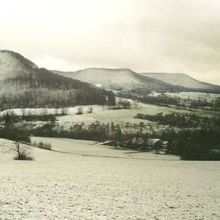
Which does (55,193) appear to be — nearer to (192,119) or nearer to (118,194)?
(118,194)

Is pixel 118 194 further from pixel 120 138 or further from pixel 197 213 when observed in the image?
pixel 120 138

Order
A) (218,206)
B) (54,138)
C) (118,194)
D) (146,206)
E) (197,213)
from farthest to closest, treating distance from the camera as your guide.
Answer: (54,138) < (118,194) < (218,206) < (146,206) < (197,213)

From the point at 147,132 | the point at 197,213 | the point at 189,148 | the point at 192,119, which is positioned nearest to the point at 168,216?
the point at 197,213

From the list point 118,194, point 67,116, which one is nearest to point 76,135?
point 67,116

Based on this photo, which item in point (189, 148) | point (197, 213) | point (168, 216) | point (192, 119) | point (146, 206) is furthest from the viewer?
point (192, 119)

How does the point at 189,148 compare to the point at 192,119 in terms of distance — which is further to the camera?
the point at 192,119

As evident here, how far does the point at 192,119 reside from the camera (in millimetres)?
145125

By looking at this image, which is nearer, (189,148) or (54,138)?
(189,148)

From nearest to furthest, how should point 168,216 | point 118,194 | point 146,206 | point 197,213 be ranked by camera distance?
point 168,216, point 197,213, point 146,206, point 118,194

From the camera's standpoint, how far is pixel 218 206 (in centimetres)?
2320

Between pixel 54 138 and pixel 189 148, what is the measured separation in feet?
148

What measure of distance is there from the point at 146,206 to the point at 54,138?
104m

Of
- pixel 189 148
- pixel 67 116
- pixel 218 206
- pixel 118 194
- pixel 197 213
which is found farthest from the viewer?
pixel 67 116

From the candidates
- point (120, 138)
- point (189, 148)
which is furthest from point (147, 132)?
point (189, 148)
